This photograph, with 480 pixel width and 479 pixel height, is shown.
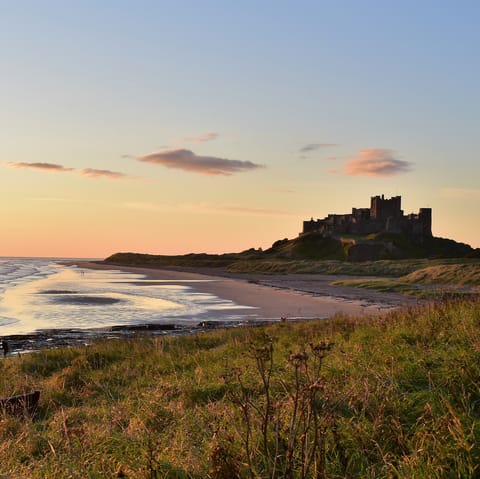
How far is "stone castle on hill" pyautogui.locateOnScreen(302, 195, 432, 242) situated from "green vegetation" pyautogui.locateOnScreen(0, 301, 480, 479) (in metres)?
138

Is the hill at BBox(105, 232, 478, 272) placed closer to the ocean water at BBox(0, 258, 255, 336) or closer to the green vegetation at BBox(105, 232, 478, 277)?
the green vegetation at BBox(105, 232, 478, 277)

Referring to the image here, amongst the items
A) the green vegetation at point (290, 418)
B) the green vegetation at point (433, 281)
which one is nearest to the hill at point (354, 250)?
the green vegetation at point (433, 281)

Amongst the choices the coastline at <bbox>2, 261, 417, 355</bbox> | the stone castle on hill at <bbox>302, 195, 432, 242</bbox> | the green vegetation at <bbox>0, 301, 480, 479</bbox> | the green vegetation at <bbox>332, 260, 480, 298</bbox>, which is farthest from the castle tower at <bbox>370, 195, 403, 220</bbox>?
the green vegetation at <bbox>0, 301, 480, 479</bbox>

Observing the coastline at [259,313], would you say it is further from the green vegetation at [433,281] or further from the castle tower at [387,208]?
the castle tower at [387,208]

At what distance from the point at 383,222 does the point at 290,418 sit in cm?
14696

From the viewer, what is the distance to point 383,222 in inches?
5846

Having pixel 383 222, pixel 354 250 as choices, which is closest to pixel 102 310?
pixel 354 250

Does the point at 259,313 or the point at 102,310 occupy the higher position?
the point at 259,313

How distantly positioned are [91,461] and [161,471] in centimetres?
106

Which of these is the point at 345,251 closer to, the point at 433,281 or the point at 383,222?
the point at 383,222

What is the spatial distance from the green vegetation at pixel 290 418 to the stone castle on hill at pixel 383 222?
13791cm

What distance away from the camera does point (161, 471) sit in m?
5.23

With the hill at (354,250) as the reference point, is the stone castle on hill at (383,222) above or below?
above

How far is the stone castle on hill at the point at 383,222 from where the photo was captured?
146 m
